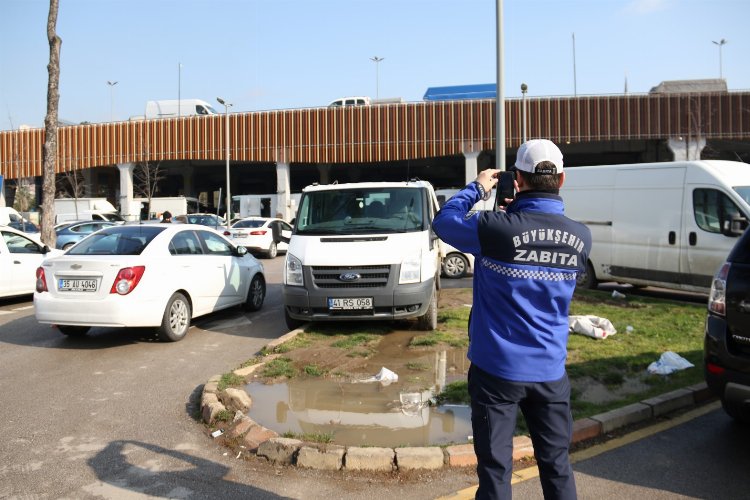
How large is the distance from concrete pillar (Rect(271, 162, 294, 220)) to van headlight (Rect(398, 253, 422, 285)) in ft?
117

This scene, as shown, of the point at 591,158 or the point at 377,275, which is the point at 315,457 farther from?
→ the point at 591,158

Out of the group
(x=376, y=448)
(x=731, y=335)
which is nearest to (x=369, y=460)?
(x=376, y=448)

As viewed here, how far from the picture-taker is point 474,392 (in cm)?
282

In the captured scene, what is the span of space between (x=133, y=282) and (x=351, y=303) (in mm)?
2817

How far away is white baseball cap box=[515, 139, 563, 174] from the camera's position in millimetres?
2783

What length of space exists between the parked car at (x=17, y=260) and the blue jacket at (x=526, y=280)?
37.3 ft

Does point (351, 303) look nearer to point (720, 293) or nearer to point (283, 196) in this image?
point (720, 293)

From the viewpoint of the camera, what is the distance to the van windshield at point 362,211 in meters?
8.46

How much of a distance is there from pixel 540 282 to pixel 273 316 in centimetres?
813

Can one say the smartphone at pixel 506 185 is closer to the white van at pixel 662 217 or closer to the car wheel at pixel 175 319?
the car wheel at pixel 175 319

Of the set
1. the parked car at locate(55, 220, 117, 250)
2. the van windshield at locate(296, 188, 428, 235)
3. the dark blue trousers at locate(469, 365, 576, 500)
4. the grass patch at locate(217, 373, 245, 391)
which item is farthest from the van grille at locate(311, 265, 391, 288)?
the parked car at locate(55, 220, 117, 250)

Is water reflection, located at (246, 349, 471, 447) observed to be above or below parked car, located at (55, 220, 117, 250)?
below

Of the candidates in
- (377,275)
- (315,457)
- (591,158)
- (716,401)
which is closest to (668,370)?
(716,401)

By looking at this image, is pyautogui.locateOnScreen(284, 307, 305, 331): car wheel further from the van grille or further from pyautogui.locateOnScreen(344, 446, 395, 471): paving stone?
pyautogui.locateOnScreen(344, 446, 395, 471): paving stone
